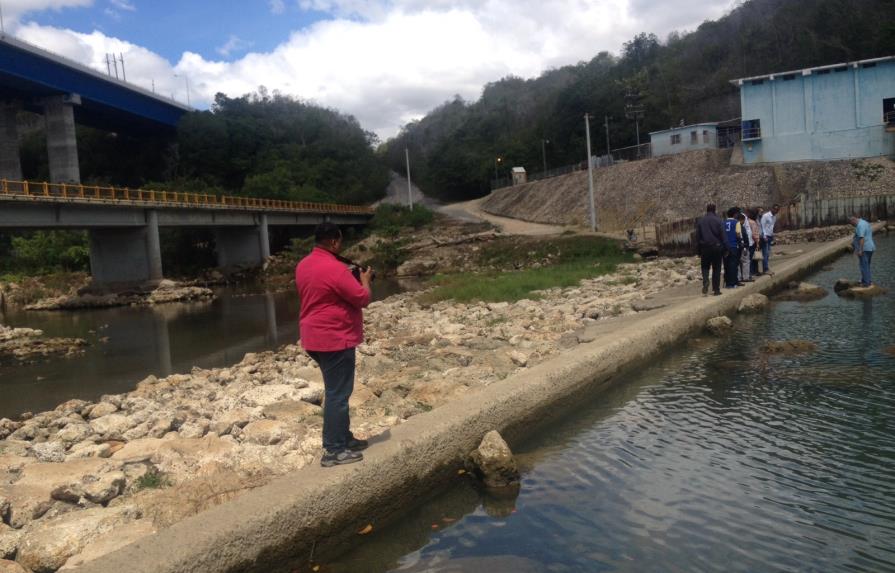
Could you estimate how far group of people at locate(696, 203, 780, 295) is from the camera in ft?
43.4

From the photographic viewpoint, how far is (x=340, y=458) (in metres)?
5.12

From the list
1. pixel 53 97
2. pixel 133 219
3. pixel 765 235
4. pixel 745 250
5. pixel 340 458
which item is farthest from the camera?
pixel 53 97

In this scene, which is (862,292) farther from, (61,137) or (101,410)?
(61,137)

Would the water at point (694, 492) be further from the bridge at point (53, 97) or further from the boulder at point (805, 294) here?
the bridge at point (53, 97)

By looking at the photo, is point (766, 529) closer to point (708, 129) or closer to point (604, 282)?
point (604, 282)

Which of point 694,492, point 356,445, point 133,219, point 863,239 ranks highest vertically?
point 133,219

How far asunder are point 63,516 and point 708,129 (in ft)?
189

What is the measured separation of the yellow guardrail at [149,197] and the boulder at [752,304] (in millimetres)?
30290

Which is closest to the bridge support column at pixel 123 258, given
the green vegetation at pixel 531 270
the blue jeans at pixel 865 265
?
the green vegetation at pixel 531 270

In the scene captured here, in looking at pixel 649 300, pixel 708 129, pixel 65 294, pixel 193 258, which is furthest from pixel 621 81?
pixel 649 300

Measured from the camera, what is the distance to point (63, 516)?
4.64m

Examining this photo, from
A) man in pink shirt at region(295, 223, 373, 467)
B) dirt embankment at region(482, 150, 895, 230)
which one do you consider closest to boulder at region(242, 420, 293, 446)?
man in pink shirt at region(295, 223, 373, 467)

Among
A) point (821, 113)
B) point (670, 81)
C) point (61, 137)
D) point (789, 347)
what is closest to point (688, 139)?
point (821, 113)

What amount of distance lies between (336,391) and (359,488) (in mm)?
747
